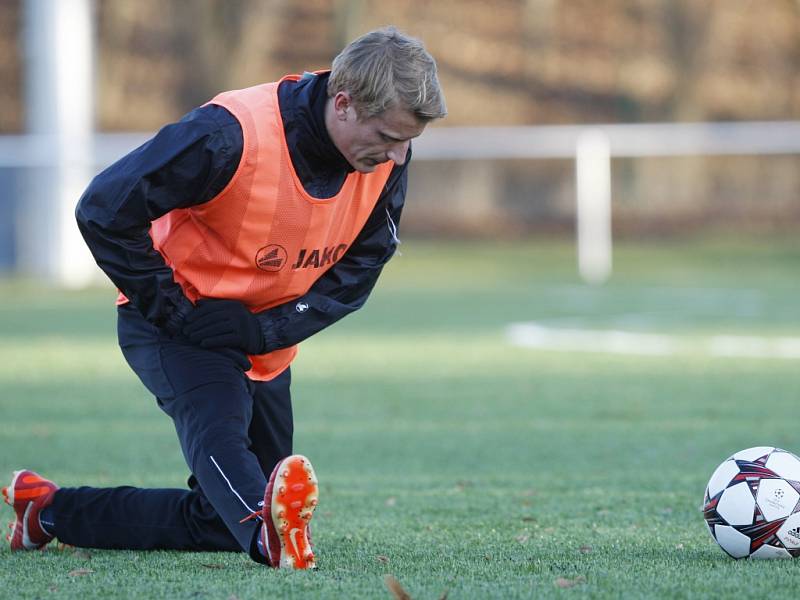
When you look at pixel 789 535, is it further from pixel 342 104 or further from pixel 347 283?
pixel 342 104

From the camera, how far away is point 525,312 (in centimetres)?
1569

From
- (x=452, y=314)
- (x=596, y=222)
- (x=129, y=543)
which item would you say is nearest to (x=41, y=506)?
(x=129, y=543)

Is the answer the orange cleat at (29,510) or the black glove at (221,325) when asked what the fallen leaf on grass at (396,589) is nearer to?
the black glove at (221,325)

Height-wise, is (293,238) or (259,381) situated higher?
(293,238)

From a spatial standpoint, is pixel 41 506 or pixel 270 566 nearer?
pixel 270 566

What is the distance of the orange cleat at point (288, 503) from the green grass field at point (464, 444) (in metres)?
0.11

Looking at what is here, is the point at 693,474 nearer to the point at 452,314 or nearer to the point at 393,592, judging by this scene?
the point at 393,592

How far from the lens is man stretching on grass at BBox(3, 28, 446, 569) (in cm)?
397

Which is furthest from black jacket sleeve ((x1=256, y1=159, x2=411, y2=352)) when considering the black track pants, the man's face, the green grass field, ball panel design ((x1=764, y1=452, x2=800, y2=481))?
ball panel design ((x1=764, y1=452, x2=800, y2=481))

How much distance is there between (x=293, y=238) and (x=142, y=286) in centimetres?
49

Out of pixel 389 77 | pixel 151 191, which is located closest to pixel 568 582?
pixel 389 77

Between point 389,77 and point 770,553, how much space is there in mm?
1820

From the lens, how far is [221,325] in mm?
4273

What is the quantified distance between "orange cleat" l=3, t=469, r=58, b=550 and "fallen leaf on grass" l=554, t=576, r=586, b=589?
1.78 m
